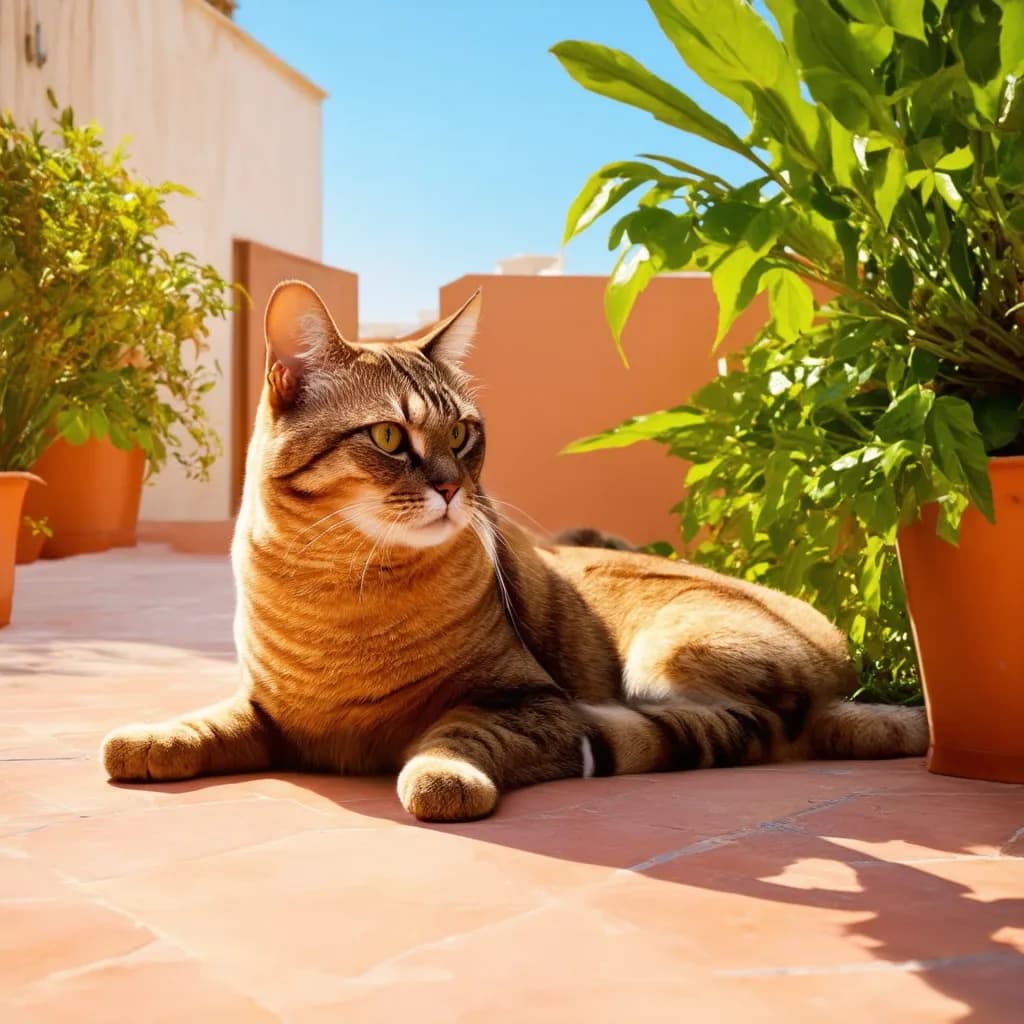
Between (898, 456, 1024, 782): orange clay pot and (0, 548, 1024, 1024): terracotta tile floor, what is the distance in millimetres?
81

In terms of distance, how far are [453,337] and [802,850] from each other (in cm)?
134

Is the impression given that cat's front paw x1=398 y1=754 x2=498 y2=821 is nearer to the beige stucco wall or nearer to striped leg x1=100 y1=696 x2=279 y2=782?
striped leg x1=100 y1=696 x2=279 y2=782

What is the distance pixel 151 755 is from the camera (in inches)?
82.3

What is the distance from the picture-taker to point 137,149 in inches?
406

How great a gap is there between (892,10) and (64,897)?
1519 millimetres

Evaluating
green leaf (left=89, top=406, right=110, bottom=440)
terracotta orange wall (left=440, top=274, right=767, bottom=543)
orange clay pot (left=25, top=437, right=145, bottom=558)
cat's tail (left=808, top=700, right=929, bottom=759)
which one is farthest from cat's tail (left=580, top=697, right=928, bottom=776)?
orange clay pot (left=25, top=437, right=145, bottom=558)

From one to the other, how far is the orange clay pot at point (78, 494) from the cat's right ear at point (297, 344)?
5307mm

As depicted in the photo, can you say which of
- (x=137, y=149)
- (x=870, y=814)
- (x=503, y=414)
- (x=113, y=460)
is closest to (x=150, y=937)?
(x=870, y=814)

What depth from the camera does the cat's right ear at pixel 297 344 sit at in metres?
2.17

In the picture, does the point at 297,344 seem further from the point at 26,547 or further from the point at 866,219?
the point at 26,547

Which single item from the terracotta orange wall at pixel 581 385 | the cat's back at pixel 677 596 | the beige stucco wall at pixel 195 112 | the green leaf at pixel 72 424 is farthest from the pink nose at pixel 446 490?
the beige stucco wall at pixel 195 112

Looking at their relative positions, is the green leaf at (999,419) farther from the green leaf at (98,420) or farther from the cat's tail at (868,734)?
the green leaf at (98,420)

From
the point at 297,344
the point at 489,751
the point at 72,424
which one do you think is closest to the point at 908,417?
the point at 489,751

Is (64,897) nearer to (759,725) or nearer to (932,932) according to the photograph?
(932,932)
